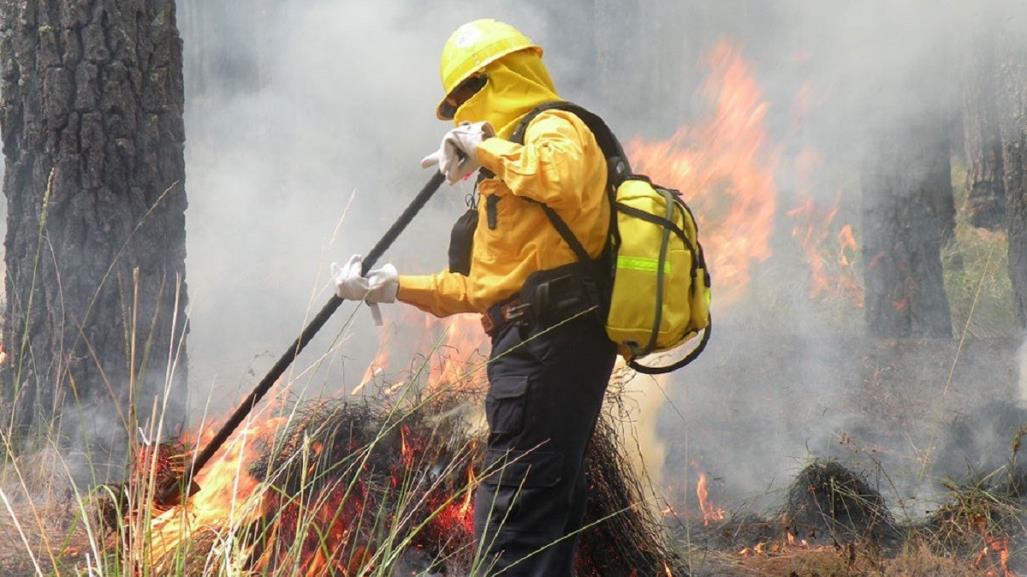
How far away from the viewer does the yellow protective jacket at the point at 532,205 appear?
3109 millimetres

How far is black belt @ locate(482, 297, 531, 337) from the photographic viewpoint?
3.31m

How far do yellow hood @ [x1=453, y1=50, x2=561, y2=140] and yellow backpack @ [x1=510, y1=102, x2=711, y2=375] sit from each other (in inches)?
4.4

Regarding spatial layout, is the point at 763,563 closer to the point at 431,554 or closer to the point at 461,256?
the point at 431,554

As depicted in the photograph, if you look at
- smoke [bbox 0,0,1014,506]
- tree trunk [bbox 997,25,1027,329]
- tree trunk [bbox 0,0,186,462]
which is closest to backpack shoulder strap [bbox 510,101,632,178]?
tree trunk [bbox 0,0,186,462]

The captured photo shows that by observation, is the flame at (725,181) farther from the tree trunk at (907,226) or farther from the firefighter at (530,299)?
the firefighter at (530,299)

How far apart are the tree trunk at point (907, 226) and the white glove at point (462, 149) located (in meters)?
7.23

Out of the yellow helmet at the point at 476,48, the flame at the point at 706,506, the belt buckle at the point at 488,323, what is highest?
the yellow helmet at the point at 476,48

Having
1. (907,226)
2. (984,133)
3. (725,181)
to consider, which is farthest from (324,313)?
(984,133)

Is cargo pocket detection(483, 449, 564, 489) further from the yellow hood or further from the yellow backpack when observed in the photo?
the yellow hood

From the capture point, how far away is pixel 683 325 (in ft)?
10.8

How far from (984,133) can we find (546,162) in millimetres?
7905

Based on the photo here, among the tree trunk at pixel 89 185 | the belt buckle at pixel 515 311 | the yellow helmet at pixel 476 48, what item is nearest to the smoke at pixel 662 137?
the tree trunk at pixel 89 185

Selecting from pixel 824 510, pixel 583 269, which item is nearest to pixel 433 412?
pixel 583 269

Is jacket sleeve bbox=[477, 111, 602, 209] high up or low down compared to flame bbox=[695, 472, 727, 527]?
up
